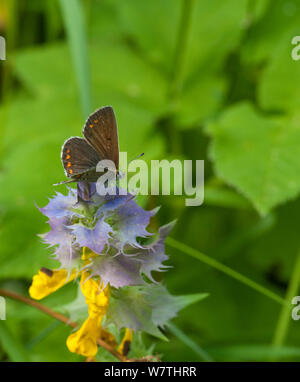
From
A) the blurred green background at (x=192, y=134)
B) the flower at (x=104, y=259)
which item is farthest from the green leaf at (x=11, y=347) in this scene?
the blurred green background at (x=192, y=134)

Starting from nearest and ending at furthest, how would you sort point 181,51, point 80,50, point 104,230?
1. point 104,230
2. point 80,50
3. point 181,51

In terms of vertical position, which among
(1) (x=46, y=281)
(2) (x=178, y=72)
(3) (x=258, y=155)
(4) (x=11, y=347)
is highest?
(2) (x=178, y=72)

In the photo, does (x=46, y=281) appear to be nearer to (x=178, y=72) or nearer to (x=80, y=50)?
(x=80, y=50)

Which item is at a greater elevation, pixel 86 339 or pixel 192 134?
pixel 192 134

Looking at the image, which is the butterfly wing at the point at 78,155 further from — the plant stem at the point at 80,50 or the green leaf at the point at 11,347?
the plant stem at the point at 80,50

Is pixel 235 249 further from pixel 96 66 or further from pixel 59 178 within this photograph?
pixel 96 66

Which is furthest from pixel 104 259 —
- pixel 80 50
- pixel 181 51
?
pixel 181 51
